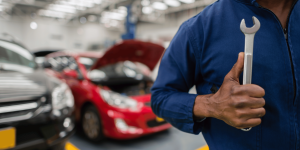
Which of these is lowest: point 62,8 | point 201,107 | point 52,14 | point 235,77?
point 201,107

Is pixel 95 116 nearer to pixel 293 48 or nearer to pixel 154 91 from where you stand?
pixel 154 91

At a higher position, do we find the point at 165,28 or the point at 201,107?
the point at 201,107

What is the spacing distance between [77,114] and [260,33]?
2.79 meters

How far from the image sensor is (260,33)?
2.07 ft

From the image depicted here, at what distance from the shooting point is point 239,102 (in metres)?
0.50

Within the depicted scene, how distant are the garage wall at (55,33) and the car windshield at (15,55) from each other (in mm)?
13334

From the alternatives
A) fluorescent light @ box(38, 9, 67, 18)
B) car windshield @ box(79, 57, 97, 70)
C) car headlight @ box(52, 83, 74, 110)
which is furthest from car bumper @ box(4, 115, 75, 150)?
fluorescent light @ box(38, 9, 67, 18)

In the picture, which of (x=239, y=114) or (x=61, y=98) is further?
(x=61, y=98)

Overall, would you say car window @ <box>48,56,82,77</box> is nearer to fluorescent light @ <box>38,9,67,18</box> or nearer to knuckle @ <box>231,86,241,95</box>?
knuckle @ <box>231,86,241,95</box>

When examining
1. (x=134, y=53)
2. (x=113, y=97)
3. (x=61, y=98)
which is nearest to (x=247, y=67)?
(x=61, y=98)

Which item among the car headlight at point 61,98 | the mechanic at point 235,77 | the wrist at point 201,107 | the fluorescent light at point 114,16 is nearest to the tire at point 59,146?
the car headlight at point 61,98

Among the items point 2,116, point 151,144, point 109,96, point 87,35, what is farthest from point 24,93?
point 87,35

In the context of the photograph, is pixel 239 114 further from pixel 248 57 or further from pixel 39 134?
pixel 39 134

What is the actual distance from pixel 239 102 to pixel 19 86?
187 cm
